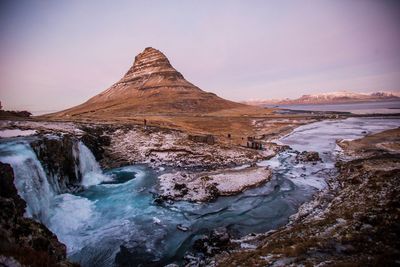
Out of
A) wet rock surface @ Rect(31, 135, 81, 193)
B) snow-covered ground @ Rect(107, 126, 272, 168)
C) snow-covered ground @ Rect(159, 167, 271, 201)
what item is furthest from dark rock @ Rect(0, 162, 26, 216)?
snow-covered ground @ Rect(107, 126, 272, 168)

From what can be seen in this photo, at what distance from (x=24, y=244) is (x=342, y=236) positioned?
1840cm

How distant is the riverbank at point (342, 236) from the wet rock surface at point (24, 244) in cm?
980

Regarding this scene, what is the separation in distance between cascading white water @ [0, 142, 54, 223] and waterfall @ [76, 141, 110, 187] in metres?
8.37

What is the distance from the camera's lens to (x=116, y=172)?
42.4 metres

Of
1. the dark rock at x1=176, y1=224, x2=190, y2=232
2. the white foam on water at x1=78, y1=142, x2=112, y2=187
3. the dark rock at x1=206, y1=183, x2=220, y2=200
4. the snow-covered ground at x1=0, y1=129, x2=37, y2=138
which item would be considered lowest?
the dark rock at x1=176, y1=224, x2=190, y2=232

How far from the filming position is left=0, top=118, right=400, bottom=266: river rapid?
20.1 m

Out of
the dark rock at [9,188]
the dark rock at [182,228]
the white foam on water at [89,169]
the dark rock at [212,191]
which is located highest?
the dark rock at [9,188]

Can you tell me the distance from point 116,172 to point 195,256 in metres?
27.4

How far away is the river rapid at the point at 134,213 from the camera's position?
20141mm

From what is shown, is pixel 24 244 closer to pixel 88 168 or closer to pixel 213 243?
pixel 213 243

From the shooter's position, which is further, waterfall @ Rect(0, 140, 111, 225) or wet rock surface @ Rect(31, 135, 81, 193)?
wet rock surface @ Rect(31, 135, 81, 193)

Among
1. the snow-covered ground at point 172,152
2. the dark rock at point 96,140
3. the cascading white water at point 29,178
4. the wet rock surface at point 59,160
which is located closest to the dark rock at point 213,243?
the cascading white water at point 29,178

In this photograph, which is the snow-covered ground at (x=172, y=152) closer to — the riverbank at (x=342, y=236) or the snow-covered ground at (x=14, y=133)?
the snow-covered ground at (x=14, y=133)

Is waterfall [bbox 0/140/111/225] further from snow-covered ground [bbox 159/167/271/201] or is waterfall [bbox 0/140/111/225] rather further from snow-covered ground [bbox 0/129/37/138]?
snow-covered ground [bbox 159/167/271/201]
